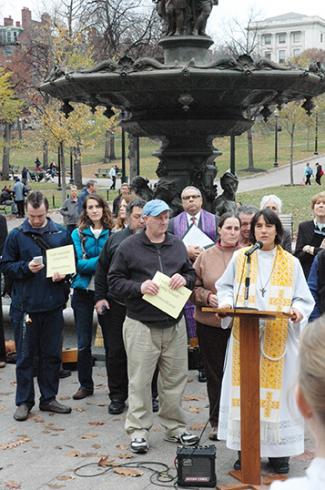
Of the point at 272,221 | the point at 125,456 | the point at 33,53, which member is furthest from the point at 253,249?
the point at 33,53

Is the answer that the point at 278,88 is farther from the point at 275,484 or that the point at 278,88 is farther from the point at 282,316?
the point at 275,484

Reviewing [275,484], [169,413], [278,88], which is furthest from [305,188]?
[275,484]

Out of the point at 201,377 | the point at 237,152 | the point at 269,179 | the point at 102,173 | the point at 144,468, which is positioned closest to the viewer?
the point at 144,468

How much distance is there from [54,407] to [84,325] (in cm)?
90

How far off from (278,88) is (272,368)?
3919 mm

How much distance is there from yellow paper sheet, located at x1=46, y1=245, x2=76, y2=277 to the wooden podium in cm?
225

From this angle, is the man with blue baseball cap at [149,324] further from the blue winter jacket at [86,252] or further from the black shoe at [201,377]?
the black shoe at [201,377]

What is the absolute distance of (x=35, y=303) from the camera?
24.7 feet

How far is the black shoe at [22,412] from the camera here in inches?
295

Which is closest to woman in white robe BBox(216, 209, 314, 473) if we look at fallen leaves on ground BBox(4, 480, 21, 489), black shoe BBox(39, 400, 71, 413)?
fallen leaves on ground BBox(4, 480, 21, 489)

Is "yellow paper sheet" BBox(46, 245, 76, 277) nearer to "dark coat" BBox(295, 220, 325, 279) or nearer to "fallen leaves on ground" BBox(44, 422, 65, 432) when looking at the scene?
"fallen leaves on ground" BBox(44, 422, 65, 432)

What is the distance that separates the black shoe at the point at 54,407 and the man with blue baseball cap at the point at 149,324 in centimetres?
113

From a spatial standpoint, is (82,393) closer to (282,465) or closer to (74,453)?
(74,453)

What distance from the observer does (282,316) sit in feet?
18.7
